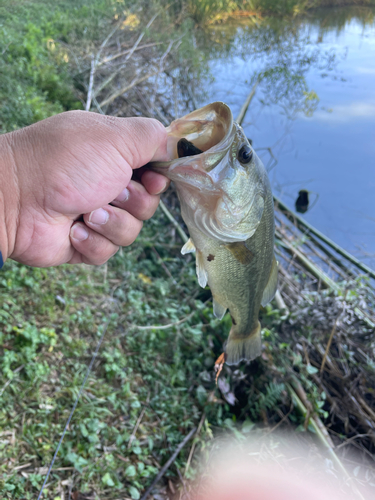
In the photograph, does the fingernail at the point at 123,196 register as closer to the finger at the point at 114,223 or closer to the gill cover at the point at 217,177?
the finger at the point at 114,223

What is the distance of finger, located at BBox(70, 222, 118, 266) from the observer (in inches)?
71.3

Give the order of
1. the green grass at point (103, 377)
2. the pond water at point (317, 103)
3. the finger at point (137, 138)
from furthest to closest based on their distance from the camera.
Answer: the pond water at point (317, 103)
the green grass at point (103, 377)
the finger at point (137, 138)

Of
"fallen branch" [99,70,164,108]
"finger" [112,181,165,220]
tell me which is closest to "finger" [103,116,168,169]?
"finger" [112,181,165,220]

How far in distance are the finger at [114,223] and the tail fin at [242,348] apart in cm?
80

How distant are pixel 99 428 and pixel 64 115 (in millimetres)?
2311

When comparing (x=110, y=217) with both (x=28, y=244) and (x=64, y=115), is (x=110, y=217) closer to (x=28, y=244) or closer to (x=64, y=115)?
(x=28, y=244)

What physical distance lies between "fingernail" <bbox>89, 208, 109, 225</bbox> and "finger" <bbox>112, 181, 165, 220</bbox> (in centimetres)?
8

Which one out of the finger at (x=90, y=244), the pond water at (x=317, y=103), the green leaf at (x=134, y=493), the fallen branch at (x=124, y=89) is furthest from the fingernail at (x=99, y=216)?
the fallen branch at (x=124, y=89)

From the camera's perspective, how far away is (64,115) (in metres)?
1.38

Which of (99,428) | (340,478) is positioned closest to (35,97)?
(99,428)

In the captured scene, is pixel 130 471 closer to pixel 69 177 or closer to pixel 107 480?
pixel 107 480

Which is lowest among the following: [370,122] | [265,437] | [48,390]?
[265,437]

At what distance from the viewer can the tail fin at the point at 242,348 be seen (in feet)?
6.37

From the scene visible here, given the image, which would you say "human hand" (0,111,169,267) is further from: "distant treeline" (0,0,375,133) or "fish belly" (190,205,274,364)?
"distant treeline" (0,0,375,133)
